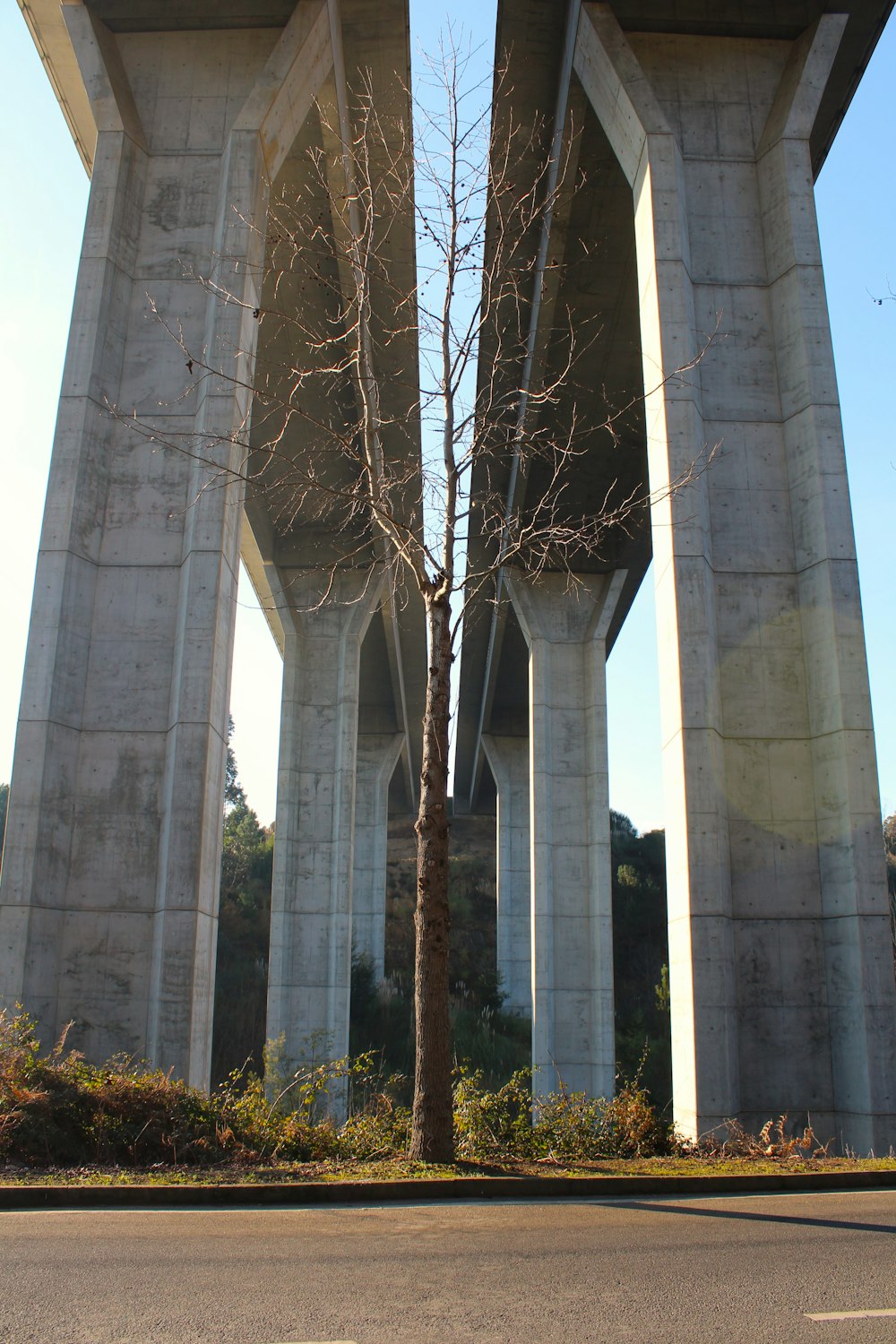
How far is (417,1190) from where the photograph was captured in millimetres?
6660

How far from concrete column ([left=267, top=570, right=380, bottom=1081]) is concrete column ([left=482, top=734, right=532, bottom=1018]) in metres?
14.5

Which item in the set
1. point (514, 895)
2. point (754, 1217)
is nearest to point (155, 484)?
point (754, 1217)

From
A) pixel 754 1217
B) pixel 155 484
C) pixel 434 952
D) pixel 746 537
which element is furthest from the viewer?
pixel 155 484

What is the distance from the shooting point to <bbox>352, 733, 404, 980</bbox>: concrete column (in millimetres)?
41875

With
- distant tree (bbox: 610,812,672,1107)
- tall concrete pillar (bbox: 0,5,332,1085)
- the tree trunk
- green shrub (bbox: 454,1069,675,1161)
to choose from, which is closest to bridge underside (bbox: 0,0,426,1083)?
tall concrete pillar (bbox: 0,5,332,1085)

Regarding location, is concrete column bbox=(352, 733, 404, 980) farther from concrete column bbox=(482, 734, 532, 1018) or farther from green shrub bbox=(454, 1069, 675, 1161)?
green shrub bbox=(454, 1069, 675, 1161)

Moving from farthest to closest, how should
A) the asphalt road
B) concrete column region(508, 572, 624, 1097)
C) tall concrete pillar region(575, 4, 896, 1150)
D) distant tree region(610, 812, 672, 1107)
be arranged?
1. distant tree region(610, 812, 672, 1107)
2. concrete column region(508, 572, 624, 1097)
3. tall concrete pillar region(575, 4, 896, 1150)
4. the asphalt road

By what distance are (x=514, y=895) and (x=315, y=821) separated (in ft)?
52.1

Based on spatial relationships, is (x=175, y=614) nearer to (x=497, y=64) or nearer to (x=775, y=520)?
(x=775, y=520)

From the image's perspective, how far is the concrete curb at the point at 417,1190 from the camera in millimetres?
6324

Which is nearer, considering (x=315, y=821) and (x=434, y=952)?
(x=434, y=952)

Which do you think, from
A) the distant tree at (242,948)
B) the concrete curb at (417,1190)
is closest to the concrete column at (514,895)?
the distant tree at (242,948)

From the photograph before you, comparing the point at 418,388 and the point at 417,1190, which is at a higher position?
the point at 418,388

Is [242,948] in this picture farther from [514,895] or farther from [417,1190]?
[417,1190]
